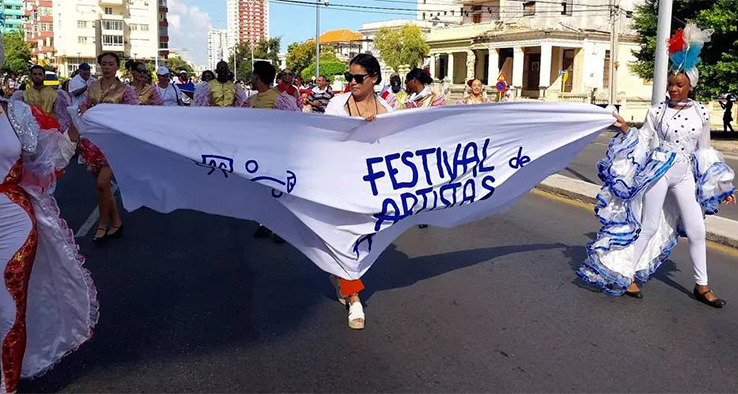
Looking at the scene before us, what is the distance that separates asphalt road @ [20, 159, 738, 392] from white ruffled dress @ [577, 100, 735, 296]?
0.84 feet

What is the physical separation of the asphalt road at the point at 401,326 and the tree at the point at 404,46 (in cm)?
6011

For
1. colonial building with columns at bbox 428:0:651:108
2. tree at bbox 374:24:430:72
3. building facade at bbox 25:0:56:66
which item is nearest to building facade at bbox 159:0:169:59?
building facade at bbox 25:0:56:66

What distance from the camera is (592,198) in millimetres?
9648

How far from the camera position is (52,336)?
12.0 feet

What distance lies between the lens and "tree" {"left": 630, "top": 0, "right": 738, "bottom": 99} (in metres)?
19.7

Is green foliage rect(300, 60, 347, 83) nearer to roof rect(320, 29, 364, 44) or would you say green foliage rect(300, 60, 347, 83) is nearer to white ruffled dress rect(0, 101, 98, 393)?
roof rect(320, 29, 364, 44)

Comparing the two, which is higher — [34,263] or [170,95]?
[170,95]

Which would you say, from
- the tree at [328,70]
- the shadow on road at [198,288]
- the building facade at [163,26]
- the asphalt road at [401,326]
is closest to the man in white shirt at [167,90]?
the shadow on road at [198,288]

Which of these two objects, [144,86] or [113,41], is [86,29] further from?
[144,86]

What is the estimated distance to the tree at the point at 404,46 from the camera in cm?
6544

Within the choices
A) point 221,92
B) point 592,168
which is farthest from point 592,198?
point 221,92

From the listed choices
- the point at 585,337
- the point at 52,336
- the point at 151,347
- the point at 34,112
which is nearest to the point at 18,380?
the point at 52,336

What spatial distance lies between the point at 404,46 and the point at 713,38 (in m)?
46.1

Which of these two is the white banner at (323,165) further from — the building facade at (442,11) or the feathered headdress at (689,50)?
the building facade at (442,11)
